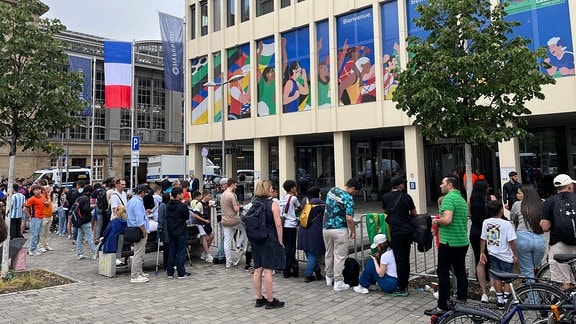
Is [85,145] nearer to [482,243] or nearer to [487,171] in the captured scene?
[487,171]

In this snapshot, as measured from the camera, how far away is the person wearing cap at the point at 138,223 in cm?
798

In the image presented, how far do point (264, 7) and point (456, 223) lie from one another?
72.9 feet

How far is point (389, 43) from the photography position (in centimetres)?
→ 1955

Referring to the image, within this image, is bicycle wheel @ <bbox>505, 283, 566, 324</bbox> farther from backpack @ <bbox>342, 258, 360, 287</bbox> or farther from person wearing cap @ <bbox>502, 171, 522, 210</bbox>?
person wearing cap @ <bbox>502, 171, 522, 210</bbox>

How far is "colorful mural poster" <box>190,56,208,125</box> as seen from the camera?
27.8 metres

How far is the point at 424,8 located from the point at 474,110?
6.98ft

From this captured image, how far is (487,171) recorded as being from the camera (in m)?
21.3

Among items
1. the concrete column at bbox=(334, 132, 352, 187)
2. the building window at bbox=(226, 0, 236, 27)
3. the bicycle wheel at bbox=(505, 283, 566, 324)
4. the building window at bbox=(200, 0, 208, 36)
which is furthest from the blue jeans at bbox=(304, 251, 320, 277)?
the building window at bbox=(200, 0, 208, 36)

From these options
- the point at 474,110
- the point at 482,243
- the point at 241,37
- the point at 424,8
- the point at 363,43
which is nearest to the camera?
the point at 482,243

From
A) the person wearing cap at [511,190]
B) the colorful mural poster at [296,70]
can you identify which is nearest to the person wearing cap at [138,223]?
the person wearing cap at [511,190]

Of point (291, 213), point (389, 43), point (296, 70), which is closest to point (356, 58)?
point (389, 43)

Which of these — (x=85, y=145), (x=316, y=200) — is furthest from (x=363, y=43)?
(x=85, y=145)

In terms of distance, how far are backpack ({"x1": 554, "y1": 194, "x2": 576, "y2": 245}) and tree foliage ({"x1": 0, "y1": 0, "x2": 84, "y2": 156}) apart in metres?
8.99

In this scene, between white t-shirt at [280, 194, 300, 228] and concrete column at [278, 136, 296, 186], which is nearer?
white t-shirt at [280, 194, 300, 228]
